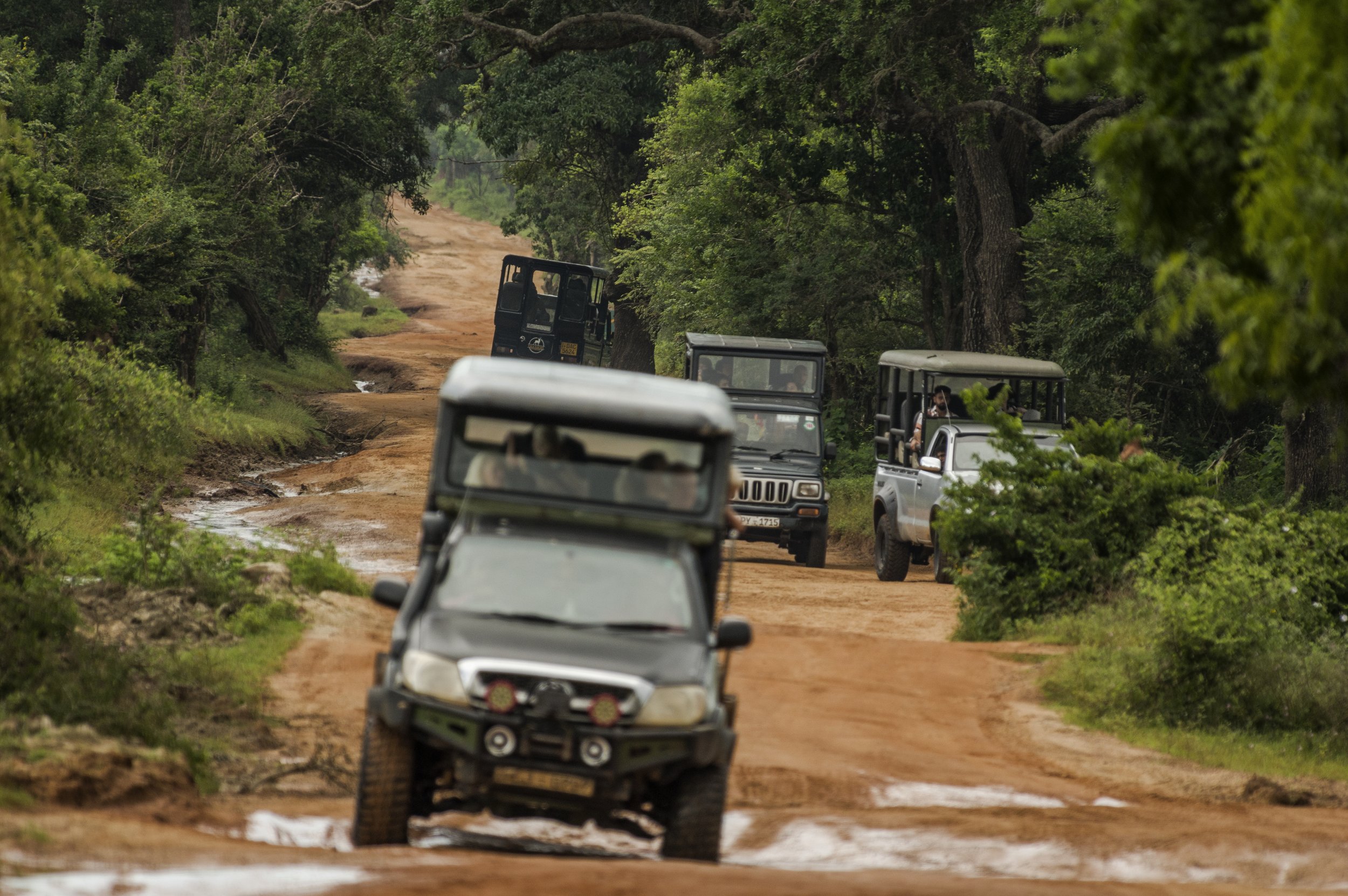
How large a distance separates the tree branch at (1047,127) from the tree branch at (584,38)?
18.2ft

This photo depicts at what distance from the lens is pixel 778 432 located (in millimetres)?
21094

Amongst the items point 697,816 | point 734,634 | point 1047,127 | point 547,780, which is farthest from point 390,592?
point 1047,127

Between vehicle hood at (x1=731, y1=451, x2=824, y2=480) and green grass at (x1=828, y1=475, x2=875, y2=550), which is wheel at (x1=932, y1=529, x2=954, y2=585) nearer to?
vehicle hood at (x1=731, y1=451, x2=824, y2=480)

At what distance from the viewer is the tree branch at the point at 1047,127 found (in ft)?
72.5

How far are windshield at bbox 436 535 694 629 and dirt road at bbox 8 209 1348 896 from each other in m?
1.11

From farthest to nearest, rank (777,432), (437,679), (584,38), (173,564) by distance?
(584,38) < (777,432) < (173,564) < (437,679)

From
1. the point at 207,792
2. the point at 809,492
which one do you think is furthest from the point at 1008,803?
the point at 809,492

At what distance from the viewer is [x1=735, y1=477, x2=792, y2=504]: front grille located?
65.5ft

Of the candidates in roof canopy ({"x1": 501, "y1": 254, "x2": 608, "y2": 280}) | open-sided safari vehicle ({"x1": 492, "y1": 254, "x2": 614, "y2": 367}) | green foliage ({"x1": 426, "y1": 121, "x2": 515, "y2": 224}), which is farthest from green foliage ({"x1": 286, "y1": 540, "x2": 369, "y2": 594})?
green foliage ({"x1": 426, "y1": 121, "x2": 515, "y2": 224})

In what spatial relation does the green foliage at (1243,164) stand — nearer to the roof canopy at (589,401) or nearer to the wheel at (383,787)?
the roof canopy at (589,401)

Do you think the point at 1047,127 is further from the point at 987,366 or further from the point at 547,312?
the point at 547,312

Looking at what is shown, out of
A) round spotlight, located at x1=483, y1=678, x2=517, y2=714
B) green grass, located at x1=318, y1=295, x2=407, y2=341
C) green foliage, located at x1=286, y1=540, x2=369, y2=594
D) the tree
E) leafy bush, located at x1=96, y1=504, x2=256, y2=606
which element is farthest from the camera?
green grass, located at x1=318, y1=295, x2=407, y2=341

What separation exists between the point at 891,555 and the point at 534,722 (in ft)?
42.7


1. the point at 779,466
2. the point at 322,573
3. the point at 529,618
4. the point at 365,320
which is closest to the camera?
the point at 529,618
